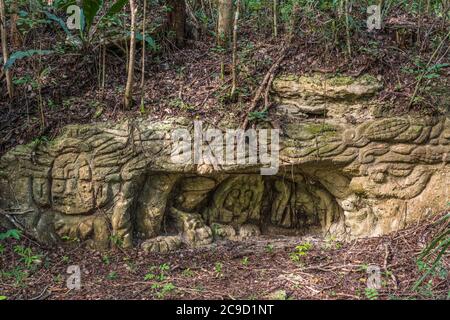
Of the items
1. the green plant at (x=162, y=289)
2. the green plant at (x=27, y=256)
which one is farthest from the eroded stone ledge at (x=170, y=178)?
the green plant at (x=162, y=289)

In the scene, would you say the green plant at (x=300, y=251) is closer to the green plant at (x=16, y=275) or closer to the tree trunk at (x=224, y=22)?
the green plant at (x=16, y=275)

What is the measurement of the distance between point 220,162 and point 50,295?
2539mm

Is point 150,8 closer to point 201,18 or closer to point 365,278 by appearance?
point 201,18

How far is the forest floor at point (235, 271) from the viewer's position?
432 centimetres

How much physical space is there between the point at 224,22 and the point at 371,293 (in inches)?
177

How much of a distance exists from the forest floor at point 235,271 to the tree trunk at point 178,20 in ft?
10.7

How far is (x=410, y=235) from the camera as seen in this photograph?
17.6 ft

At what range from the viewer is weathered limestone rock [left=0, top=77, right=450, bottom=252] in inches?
219

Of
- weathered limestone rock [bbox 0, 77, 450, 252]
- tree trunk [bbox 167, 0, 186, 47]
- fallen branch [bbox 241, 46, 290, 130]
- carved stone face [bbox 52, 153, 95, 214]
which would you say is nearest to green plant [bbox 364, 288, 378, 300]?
weathered limestone rock [bbox 0, 77, 450, 252]

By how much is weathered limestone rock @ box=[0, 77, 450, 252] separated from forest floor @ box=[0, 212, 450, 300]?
331 mm

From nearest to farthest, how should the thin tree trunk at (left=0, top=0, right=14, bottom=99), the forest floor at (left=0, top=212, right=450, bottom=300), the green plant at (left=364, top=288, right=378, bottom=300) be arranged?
the green plant at (left=364, top=288, right=378, bottom=300)
the forest floor at (left=0, top=212, right=450, bottom=300)
the thin tree trunk at (left=0, top=0, right=14, bottom=99)

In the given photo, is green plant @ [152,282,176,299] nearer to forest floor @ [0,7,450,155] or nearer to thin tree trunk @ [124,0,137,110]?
forest floor @ [0,7,450,155]

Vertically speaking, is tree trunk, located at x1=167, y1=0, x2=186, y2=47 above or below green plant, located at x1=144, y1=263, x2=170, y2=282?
above

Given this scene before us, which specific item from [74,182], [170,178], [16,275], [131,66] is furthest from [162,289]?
[131,66]
